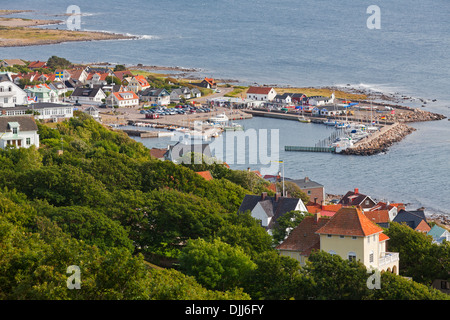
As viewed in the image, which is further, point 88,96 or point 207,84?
point 207,84

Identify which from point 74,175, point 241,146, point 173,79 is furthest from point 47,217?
point 173,79

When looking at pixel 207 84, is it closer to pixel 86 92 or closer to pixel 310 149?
pixel 86 92

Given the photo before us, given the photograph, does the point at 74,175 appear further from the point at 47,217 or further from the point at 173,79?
the point at 173,79

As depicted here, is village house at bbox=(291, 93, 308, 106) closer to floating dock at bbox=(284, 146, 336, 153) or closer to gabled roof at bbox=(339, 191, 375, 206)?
floating dock at bbox=(284, 146, 336, 153)

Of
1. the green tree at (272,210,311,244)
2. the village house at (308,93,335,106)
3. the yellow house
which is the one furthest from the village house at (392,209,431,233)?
the village house at (308,93,335,106)

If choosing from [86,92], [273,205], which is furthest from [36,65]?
[273,205]

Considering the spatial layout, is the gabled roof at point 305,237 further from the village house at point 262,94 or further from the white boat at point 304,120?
the village house at point 262,94
